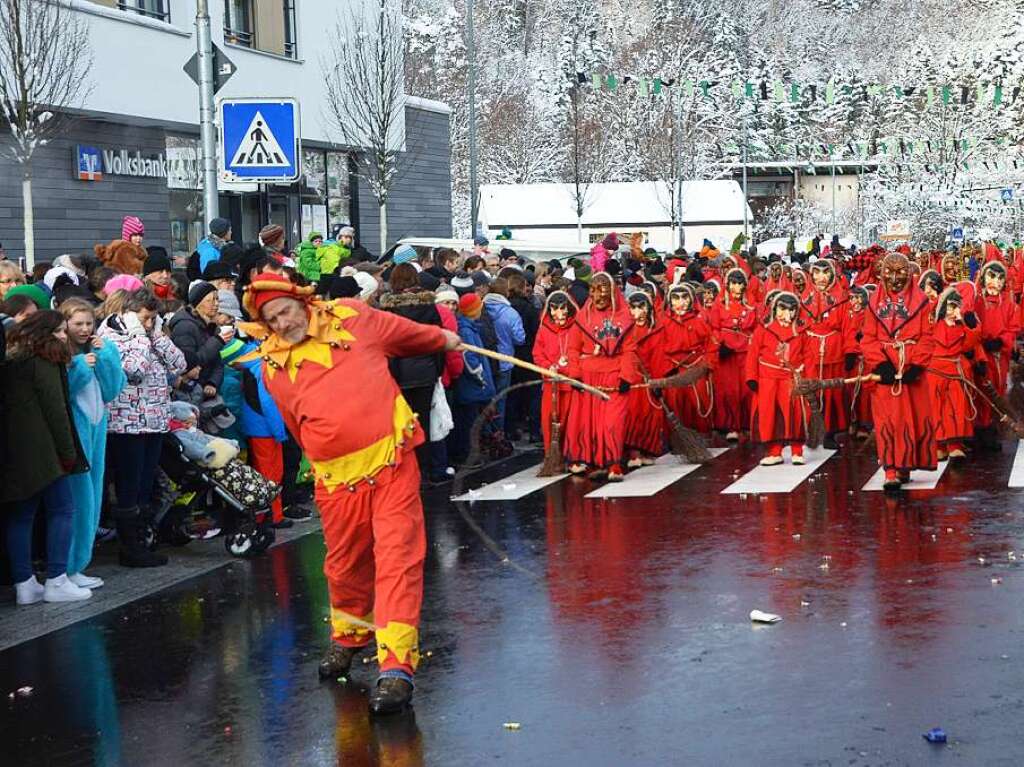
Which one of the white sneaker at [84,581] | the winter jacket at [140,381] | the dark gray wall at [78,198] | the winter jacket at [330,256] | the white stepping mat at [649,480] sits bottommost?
the white stepping mat at [649,480]

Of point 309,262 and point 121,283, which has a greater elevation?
point 121,283

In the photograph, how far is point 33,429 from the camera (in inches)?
357

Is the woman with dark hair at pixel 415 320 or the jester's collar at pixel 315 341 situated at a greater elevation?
the jester's collar at pixel 315 341

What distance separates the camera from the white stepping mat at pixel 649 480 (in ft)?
43.5

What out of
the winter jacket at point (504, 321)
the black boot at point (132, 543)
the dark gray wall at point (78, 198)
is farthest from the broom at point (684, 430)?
the dark gray wall at point (78, 198)

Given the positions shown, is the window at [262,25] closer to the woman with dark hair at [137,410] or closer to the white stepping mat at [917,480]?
the white stepping mat at [917,480]

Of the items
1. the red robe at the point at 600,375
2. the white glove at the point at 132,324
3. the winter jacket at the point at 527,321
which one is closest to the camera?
Result: the white glove at the point at 132,324

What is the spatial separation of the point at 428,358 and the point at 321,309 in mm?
5855

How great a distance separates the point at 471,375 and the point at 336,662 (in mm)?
7581

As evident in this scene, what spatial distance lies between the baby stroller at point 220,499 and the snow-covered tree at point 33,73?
1125cm

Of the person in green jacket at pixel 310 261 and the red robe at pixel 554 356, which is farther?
the person in green jacket at pixel 310 261

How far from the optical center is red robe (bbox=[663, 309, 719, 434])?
16.0 m

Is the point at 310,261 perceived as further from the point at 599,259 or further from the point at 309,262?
the point at 599,259

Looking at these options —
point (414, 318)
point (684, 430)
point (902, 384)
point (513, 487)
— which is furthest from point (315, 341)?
point (684, 430)
